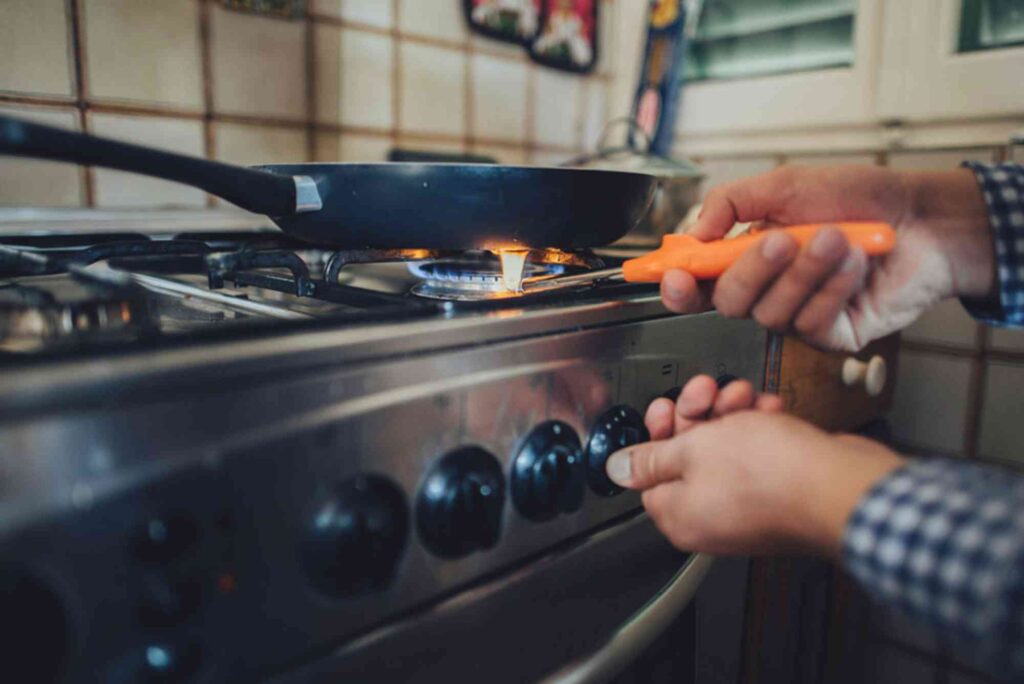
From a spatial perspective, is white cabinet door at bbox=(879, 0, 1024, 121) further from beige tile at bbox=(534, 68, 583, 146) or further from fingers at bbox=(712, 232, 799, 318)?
fingers at bbox=(712, 232, 799, 318)

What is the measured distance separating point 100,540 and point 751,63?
1.28 m

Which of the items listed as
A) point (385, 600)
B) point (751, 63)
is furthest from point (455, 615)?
point (751, 63)

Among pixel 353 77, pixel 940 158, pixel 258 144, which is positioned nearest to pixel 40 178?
pixel 258 144

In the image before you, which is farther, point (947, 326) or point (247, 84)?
point (947, 326)

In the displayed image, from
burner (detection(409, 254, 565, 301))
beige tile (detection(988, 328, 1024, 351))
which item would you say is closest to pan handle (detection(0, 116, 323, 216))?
burner (detection(409, 254, 565, 301))

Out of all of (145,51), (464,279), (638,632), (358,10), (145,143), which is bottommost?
(638,632)

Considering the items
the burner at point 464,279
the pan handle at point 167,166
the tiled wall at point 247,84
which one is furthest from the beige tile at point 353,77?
the pan handle at point 167,166

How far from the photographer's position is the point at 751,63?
50.1 inches

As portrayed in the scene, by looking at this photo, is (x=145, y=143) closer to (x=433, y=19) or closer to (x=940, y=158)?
(x=433, y=19)

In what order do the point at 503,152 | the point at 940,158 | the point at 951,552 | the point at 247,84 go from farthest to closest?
the point at 503,152, the point at 940,158, the point at 247,84, the point at 951,552

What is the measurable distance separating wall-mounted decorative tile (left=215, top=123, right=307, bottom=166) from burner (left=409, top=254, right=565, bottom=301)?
354 mm

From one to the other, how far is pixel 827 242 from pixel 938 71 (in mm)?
845

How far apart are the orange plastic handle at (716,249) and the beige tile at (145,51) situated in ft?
2.12

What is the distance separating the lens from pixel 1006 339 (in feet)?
3.23
